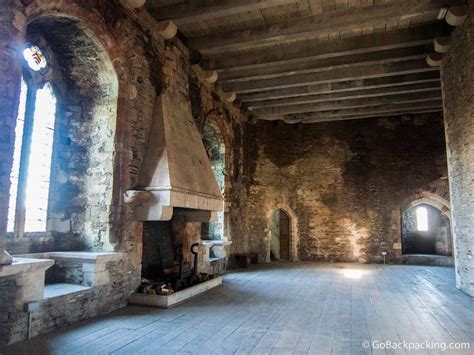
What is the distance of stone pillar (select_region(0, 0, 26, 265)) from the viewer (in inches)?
105

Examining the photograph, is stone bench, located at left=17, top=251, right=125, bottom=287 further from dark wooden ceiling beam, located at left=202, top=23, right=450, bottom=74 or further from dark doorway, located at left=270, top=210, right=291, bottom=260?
dark doorway, located at left=270, top=210, right=291, bottom=260

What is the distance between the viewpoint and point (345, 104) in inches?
331

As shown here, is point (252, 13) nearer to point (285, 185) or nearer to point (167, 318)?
point (167, 318)

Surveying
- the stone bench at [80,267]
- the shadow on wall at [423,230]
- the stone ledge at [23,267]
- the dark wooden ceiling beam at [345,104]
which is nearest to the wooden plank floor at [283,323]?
the stone bench at [80,267]

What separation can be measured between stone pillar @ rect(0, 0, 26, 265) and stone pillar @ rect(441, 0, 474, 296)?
17.5ft

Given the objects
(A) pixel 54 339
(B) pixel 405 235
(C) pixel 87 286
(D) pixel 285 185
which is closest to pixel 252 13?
(C) pixel 87 286

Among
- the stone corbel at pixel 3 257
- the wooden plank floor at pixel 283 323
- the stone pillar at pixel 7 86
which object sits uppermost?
the stone pillar at pixel 7 86

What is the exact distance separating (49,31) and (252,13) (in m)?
2.76

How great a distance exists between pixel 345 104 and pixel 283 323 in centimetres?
633

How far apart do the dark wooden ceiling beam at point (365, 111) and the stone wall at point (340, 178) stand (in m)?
0.50

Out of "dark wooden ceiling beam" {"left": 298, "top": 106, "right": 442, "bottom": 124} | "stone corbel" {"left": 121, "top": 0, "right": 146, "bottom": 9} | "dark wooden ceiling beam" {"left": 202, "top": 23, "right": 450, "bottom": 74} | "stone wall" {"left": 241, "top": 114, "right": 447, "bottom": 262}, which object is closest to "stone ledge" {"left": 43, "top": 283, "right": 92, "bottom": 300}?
"stone corbel" {"left": 121, "top": 0, "right": 146, "bottom": 9}

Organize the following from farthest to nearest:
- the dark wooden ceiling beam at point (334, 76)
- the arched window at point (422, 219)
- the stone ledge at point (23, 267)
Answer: the arched window at point (422, 219)
the dark wooden ceiling beam at point (334, 76)
the stone ledge at point (23, 267)

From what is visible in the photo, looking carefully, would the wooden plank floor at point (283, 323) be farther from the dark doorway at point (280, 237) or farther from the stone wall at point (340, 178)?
the dark doorway at point (280, 237)

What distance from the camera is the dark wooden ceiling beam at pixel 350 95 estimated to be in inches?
286
